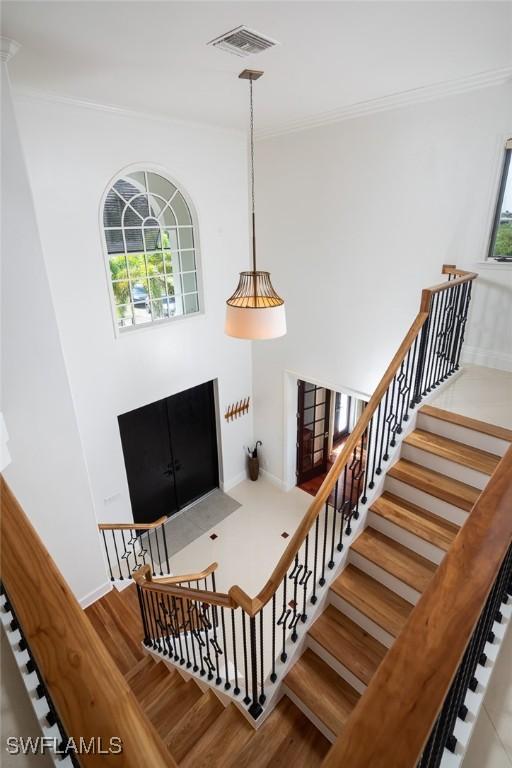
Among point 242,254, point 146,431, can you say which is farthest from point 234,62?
point 146,431

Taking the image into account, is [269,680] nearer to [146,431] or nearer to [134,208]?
[146,431]

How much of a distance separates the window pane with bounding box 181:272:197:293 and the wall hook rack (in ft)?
6.78

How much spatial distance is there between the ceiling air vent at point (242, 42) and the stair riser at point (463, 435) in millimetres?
3063

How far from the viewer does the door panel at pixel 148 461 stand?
18.8ft

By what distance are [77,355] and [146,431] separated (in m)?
1.61

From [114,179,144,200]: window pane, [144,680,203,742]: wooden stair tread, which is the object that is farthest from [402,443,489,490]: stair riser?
[114,179,144,200]: window pane

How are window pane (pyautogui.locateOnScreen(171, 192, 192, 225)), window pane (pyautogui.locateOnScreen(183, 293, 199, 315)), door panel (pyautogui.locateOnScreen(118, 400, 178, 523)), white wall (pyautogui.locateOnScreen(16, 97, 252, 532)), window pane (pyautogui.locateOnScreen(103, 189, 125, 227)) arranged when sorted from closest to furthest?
1. white wall (pyautogui.locateOnScreen(16, 97, 252, 532))
2. window pane (pyautogui.locateOnScreen(103, 189, 125, 227))
3. window pane (pyautogui.locateOnScreen(171, 192, 192, 225))
4. door panel (pyautogui.locateOnScreen(118, 400, 178, 523))
5. window pane (pyautogui.locateOnScreen(183, 293, 199, 315))

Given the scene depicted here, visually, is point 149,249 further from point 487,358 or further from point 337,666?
point 337,666

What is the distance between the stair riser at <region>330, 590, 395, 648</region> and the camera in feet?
8.91

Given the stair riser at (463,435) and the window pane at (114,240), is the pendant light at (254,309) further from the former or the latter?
the window pane at (114,240)

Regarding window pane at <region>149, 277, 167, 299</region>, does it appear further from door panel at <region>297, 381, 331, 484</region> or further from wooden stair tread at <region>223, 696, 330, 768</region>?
wooden stair tread at <region>223, 696, 330, 768</region>

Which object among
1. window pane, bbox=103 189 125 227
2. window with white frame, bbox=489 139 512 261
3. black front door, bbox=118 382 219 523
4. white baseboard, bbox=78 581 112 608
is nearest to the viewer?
window with white frame, bbox=489 139 512 261

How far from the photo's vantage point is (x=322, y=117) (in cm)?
487

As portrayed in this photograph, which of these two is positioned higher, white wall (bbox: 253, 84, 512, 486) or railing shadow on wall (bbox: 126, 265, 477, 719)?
white wall (bbox: 253, 84, 512, 486)
